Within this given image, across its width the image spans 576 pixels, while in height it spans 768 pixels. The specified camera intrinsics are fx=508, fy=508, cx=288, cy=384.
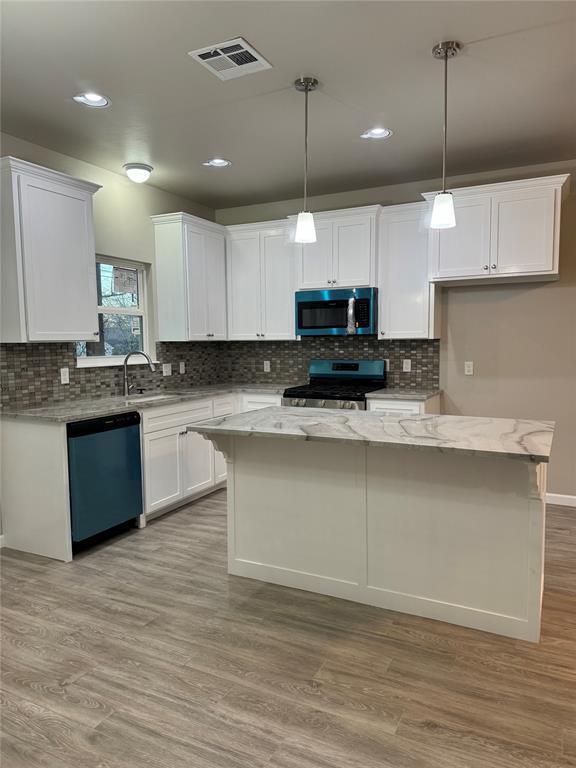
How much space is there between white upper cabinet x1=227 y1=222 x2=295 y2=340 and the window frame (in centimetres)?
87

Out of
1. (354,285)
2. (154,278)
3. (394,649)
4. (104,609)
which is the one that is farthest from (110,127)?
(394,649)

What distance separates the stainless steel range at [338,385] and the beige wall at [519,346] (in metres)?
0.64

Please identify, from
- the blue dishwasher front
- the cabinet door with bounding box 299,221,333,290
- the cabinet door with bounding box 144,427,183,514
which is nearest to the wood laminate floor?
the blue dishwasher front

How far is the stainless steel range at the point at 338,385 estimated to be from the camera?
4242 millimetres

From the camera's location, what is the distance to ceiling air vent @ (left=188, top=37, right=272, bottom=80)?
93.6 inches

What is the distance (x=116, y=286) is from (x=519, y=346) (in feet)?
11.4

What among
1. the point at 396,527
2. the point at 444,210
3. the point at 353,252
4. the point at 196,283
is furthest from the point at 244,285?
the point at 396,527

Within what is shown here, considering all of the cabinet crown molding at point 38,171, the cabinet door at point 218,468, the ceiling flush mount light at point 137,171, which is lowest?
the cabinet door at point 218,468

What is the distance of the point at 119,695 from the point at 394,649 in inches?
46.1

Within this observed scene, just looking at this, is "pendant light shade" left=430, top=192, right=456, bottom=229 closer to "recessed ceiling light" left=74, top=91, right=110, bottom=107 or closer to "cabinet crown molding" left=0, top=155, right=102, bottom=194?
"recessed ceiling light" left=74, top=91, right=110, bottom=107

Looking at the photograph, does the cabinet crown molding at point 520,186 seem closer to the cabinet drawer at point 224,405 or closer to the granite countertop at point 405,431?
the granite countertop at point 405,431

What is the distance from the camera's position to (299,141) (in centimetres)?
353

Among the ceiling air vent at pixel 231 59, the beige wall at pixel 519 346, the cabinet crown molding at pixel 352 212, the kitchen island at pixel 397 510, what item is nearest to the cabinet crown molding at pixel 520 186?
the beige wall at pixel 519 346

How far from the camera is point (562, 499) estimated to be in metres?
4.19
